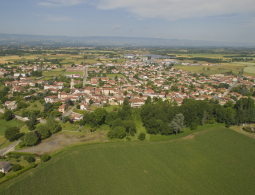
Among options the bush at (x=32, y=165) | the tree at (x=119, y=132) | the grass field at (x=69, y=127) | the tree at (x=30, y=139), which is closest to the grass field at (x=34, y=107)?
the grass field at (x=69, y=127)

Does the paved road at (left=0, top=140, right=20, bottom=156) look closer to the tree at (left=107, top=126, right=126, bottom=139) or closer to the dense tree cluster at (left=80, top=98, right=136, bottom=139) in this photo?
the dense tree cluster at (left=80, top=98, right=136, bottom=139)

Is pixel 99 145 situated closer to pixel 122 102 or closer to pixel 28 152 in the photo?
pixel 28 152

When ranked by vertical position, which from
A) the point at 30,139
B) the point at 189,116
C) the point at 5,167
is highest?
the point at 189,116

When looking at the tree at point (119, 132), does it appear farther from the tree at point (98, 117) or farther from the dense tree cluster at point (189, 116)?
the tree at point (98, 117)

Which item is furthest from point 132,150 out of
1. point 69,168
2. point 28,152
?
point 28,152

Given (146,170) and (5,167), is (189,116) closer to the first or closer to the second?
(146,170)

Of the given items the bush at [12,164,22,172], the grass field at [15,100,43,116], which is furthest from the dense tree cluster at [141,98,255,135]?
the grass field at [15,100,43,116]

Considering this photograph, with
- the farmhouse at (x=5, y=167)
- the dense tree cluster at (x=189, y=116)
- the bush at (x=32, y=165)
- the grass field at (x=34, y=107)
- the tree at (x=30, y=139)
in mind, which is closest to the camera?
the farmhouse at (x=5, y=167)

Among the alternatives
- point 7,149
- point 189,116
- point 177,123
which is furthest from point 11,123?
point 189,116
